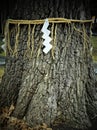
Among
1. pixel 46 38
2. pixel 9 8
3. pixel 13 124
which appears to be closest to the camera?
pixel 46 38

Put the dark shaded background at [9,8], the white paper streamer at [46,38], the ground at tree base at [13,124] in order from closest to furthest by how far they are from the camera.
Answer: the white paper streamer at [46,38]
the ground at tree base at [13,124]
the dark shaded background at [9,8]


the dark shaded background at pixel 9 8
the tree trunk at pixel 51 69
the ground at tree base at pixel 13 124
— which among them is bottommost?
the ground at tree base at pixel 13 124

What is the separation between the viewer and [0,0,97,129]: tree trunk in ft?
12.0

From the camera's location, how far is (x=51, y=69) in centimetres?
371

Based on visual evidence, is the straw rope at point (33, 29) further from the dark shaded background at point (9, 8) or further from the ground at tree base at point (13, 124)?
the ground at tree base at point (13, 124)

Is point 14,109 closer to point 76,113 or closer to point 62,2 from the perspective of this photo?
point 76,113

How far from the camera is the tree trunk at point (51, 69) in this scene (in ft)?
12.0

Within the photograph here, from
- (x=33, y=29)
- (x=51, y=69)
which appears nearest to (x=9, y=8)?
(x=33, y=29)

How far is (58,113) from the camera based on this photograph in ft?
12.7

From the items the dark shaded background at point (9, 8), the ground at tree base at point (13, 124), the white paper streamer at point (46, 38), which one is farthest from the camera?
the dark shaded background at point (9, 8)

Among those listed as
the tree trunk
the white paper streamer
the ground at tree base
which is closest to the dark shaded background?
the tree trunk

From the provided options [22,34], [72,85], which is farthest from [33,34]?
[72,85]

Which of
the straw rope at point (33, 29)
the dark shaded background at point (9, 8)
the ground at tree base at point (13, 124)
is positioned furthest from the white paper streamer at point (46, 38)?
the ground at tree base at point (13, 124)

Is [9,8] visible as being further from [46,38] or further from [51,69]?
[51,69]
